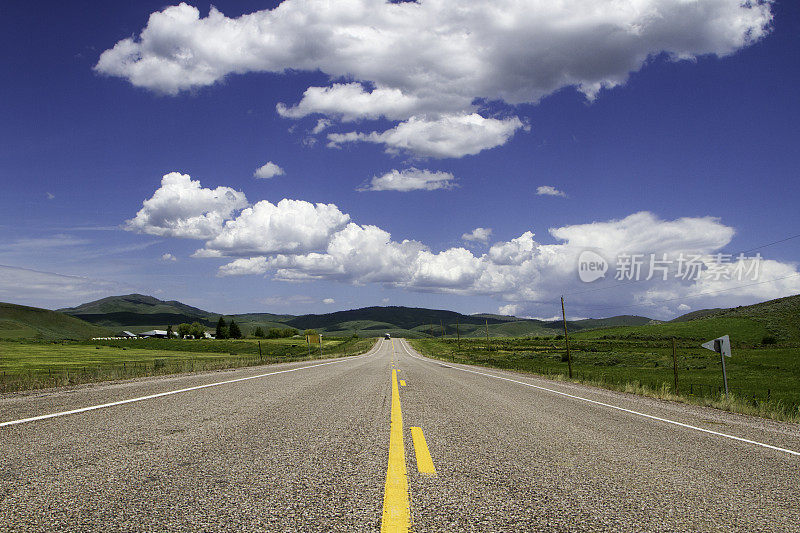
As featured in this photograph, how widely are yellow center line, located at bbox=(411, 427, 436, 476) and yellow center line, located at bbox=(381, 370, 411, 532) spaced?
164mm

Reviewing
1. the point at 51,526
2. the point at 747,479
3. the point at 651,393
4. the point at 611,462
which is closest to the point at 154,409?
the point at 51,526

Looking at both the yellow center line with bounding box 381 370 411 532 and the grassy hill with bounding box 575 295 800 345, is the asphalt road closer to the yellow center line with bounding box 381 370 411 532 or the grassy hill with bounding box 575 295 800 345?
the yellow center line with bounding box 381 370 411 532

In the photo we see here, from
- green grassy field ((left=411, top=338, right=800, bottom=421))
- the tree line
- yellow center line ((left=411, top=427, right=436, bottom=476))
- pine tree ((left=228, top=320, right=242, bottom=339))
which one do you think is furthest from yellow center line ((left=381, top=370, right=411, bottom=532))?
pine tree ((left=228, top=320, right=242, bottom=339))

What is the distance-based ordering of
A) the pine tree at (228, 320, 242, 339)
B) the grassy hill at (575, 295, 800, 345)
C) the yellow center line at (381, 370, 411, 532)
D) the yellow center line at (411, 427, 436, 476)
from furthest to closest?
the pine tree at (228, 320, 242, 339) → the grassy hill at (575, 295, 800, 345) → the yellow center line at (411, 427, 436, 476) → the yellow center line at (381, 370, 411, 532)

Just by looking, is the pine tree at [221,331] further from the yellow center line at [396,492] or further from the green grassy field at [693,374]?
the yellow center line at [396,492]

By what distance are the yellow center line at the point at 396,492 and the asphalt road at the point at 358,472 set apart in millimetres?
43

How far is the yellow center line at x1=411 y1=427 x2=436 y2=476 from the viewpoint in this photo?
4418 millimetres

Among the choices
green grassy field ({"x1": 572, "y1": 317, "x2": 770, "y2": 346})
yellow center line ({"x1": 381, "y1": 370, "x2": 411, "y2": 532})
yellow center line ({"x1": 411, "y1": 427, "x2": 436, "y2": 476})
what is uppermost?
yellow center line ({"x1": 381, "y1": 370, "x2": 411, "y2": 532})

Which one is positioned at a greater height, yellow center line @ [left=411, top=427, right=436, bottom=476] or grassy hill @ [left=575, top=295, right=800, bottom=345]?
yellow center line @ [left=411, top=427, right=436, bottom=476]

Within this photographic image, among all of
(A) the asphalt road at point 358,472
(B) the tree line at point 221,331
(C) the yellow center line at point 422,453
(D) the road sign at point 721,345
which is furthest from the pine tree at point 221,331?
(C) the yellow center line at point 422,453

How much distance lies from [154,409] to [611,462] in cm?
683

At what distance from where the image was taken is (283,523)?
2994 mm

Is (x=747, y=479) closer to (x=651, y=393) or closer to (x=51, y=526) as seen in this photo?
(x=51, y=526)

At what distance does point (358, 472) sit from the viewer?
168 inches
